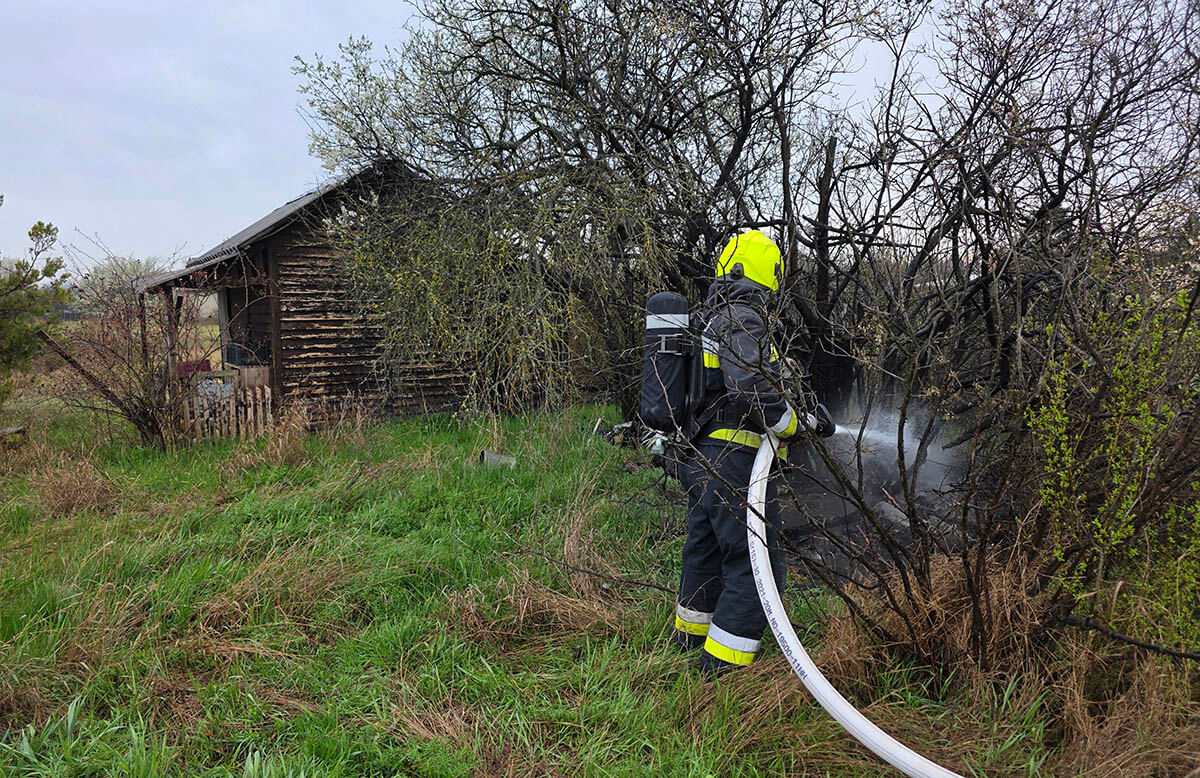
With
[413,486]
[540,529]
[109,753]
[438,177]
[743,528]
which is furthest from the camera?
[438,177]

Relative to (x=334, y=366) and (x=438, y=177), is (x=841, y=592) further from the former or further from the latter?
(x=334, y=366)

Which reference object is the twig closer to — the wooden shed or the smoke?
the smoke

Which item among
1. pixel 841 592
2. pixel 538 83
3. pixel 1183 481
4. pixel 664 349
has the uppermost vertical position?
pixel 538 83

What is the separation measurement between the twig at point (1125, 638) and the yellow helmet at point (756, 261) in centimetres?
175

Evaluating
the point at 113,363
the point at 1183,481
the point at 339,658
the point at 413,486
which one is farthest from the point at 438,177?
the point at 1183,481

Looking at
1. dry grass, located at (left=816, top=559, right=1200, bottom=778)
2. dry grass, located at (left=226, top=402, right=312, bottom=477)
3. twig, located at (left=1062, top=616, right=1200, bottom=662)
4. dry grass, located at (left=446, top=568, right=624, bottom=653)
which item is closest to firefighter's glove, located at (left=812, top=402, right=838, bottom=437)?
dry grass, located at (left=816, top=559, right=1200, bottom=778)

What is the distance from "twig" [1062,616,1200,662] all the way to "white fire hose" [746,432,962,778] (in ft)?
2.50

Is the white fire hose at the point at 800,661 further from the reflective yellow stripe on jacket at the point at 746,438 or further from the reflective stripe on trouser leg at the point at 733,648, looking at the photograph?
the reflective stripe on trouser leg at the point at 733,648

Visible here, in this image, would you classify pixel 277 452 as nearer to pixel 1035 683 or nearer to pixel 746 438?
pixel 746 438

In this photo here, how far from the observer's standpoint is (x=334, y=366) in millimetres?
10656

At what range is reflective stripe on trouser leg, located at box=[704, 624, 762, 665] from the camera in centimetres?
272

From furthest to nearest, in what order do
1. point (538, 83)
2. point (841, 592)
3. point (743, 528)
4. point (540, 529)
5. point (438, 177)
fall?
1. point (438, 177)
2. point (538, 83)
3. point (540, 529)
4. point (743, 528)
5. point (841, 592)

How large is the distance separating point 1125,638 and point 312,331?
421 inches

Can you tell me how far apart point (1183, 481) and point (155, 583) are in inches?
181
